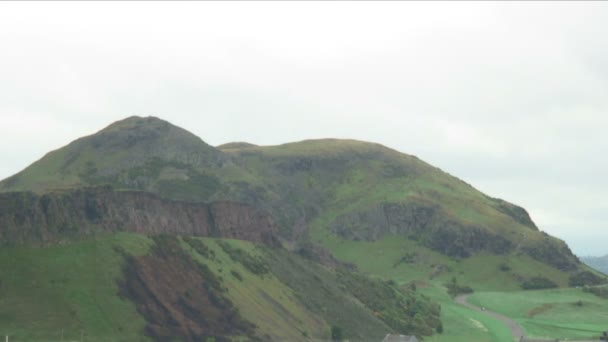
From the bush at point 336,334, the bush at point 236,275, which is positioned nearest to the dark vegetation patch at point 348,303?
the bush at point 336,334

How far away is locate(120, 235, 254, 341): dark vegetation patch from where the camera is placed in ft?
379

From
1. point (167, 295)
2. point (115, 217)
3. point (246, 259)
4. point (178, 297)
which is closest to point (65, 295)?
point (167, 295)

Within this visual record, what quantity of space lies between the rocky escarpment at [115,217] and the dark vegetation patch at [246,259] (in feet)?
37.8

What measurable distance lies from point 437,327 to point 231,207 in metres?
53.9

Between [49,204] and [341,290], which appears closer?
[49,204]

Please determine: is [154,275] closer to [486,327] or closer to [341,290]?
[341,290]

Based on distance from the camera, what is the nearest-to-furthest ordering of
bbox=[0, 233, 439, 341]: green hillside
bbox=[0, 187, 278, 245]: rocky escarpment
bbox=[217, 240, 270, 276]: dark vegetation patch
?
bbox=[0, 233, 439, 341]: green hillside → bbox=[0, 187, 278, 245]: rocky escarpment → bbox=[217, 240, 270, 276]: dark vegetation patch

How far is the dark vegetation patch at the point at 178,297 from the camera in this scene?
115663 millimetres

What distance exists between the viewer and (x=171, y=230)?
161m

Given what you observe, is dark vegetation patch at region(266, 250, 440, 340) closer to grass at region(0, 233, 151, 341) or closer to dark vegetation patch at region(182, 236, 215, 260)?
dark vegetation patch at region(182, 236, 215, 260)

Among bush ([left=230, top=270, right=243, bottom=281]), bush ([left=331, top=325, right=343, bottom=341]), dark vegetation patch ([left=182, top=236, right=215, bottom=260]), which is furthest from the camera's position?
dark vegetation patch ([left=182, top=236, right=215, bottom=260])

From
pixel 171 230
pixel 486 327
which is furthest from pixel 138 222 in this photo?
pixel 486 327

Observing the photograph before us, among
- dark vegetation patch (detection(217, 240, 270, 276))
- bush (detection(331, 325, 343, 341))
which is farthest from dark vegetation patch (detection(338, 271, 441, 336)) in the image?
dark vegetation patch (detection(217, 240, 270, 276))

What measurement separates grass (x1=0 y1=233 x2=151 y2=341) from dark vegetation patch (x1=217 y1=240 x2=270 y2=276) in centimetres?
3637
